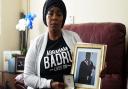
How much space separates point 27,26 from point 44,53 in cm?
154

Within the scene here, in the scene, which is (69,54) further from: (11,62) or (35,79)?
(11,62)

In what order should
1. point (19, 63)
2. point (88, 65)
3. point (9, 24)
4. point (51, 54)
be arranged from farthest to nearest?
point (9, 24) < point (19, 63) < point (51, 54) < point (88, 65)

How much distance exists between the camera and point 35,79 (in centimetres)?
162

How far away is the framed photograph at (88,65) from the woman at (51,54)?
9 cm

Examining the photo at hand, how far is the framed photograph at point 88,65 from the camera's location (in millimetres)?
1477

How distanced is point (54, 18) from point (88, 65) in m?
0.40

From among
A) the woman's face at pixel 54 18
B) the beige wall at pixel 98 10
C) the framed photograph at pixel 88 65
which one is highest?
the beige wall at pixel 98 10

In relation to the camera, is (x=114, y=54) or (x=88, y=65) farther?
(x=114, y=54)

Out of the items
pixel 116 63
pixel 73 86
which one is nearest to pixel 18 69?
pixel 116 63

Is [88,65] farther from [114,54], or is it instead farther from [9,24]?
[9,24]

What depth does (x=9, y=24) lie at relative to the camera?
328cm

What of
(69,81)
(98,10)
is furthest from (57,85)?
(98,10)

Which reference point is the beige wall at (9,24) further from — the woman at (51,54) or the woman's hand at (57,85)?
the woman's hand at (57,85)

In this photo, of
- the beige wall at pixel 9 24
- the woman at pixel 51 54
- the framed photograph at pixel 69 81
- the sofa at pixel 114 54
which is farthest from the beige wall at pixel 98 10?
the framed photograph at pixel 69 81
